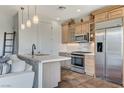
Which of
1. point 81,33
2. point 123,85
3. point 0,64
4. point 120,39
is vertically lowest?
point 123,85

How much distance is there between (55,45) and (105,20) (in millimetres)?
3141

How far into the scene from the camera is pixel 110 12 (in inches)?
171

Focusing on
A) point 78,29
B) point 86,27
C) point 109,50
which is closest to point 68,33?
point 78,29

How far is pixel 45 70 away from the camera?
3496mm

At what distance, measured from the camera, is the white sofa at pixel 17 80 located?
95.0 inches

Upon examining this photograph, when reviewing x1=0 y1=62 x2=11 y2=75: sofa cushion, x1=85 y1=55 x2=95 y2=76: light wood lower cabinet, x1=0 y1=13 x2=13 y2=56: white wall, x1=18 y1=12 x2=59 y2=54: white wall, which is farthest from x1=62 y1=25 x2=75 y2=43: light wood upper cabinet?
x1=0 y1=62 x2=11 y2=75: sofa cushion

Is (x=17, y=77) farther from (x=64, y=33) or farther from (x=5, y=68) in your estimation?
(x=64, y=33)

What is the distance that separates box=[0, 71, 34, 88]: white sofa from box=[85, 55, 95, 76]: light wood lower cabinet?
2.83 m

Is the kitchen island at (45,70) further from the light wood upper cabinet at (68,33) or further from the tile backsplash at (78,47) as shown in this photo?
the light wood upper cabinet at (68,33)

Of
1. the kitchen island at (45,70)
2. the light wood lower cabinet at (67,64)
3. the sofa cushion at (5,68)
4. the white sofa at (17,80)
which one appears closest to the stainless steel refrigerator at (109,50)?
the kitchen island at (45,70)

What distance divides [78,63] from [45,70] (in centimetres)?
250
